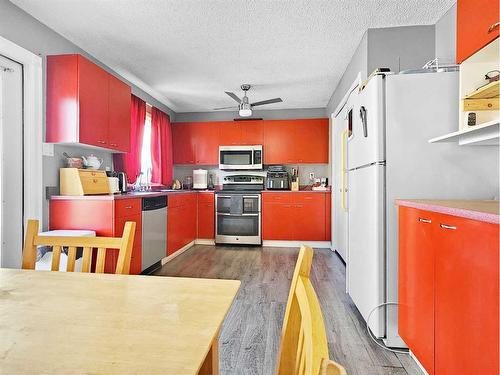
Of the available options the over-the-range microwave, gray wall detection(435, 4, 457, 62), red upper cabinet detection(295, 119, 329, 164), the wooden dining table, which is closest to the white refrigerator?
gray wall detection(435, 4, 457, 62)

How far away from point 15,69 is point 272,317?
2.90 meters

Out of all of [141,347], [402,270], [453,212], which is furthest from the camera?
[402,270]

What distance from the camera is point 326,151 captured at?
16.9 feet

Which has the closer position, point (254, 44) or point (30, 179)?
point (30, 179)

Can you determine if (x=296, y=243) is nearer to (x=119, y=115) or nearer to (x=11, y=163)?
(x=119, y=115)

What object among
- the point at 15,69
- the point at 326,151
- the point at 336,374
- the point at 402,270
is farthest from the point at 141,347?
the point at 326,151

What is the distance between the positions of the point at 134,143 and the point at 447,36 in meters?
3.70

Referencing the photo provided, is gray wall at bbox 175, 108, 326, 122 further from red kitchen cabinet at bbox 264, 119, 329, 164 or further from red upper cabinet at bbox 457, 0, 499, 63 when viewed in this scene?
red upper cabinet at bbox 457, 0, 499, 63

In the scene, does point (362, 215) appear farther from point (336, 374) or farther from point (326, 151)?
point (326, 151)

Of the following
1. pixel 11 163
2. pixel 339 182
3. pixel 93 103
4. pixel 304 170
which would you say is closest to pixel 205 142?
pixel 304 170

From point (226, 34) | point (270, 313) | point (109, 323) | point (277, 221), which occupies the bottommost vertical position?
point (270, 313)

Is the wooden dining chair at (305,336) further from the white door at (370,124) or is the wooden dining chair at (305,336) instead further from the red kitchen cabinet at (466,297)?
the white door at (370,124)

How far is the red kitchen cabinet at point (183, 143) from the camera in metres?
5.48

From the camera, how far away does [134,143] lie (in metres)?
4.10
